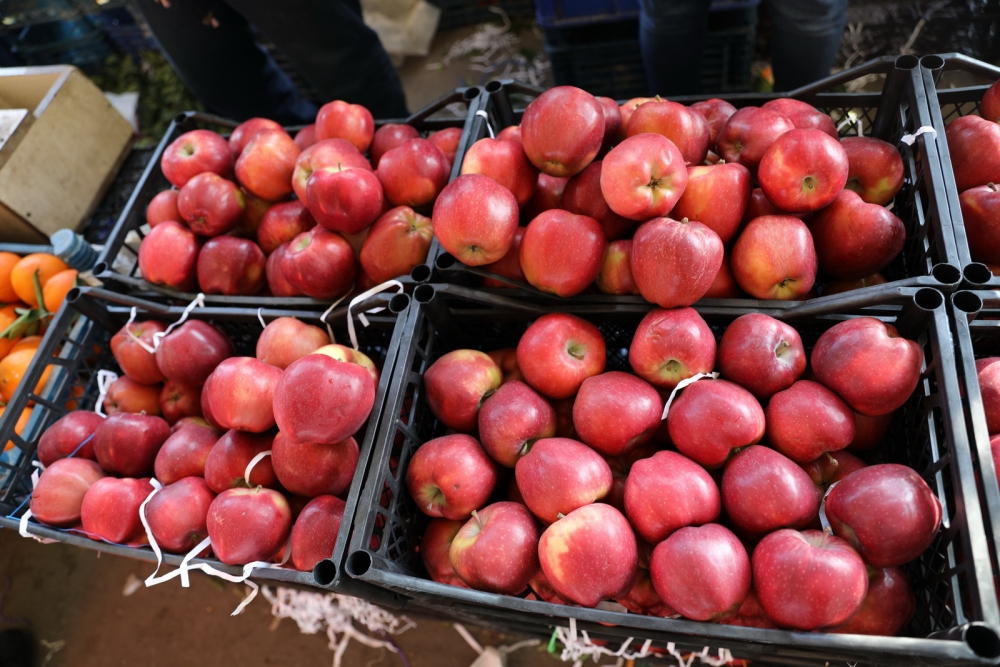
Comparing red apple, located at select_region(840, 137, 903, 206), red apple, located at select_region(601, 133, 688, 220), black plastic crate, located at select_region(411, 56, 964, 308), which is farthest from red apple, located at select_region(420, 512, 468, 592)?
red apple, located at select_region(840, 137, 903, 206)

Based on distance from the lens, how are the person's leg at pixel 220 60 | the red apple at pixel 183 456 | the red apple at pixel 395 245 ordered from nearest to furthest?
the red apple at pixel 183 456
the red apple at pixel 395 245
the person's leg at pixel 220 60

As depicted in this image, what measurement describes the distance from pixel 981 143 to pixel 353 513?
1690 mm

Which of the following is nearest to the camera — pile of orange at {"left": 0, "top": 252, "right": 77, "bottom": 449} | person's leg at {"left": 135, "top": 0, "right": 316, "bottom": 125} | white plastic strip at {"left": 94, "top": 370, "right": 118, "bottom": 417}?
white plastic strip at {"left": 94, "top": 370, "right": 118, "bottom": 417}

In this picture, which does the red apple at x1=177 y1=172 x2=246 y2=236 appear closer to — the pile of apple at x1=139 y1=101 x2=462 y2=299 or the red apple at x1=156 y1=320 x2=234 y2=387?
the pile of apple at x1=139 y1=101 x2=462 y2=299

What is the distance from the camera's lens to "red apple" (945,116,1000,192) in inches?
58.2

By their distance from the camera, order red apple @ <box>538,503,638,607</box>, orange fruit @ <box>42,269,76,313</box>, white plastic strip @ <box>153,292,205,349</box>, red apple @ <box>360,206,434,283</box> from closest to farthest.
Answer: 1. red apple @ <box>538,503,638,607</box>
2. red apple @ <box>360,206,434,283</box>
3. white plastic strip @ <box>153,292,205,349</box>
4. orange fruit @ <box>42,269,76,313</box>

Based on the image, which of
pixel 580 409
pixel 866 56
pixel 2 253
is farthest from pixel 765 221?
pixel 2 253

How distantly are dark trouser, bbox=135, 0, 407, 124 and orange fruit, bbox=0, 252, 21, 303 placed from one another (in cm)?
104

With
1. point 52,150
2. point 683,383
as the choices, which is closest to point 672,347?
point 683,383

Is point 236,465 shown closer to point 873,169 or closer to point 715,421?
point 715,421

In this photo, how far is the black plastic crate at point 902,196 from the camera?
1303 millimetres

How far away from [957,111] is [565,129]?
123 centimetres

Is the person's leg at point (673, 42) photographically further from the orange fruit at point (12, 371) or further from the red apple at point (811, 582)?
the orange fruit at point (12, 371)

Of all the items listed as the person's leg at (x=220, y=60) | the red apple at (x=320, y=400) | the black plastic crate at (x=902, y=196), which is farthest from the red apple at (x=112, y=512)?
the person's leg at (x=220, y=60)
